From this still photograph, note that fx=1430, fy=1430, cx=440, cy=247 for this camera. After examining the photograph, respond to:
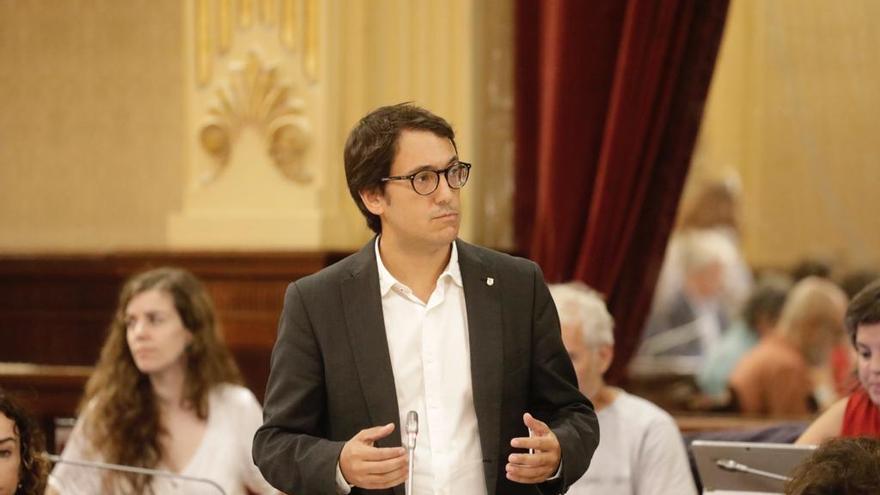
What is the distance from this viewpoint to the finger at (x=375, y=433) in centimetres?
230

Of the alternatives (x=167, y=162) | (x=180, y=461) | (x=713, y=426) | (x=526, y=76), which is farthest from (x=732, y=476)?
(x=167, y=162)

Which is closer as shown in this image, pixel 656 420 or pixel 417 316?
pixel 417 316

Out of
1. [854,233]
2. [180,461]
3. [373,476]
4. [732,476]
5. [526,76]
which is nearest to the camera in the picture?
[373,476]

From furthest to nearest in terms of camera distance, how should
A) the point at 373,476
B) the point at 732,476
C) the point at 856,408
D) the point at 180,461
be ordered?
the point at 180,461 → the point at 856,408 → the point at 732,476 → the point at 373,476

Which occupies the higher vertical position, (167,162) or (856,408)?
(167,162)

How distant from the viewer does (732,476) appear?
311 cm

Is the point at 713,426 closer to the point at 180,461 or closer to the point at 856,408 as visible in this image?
the point at 856,408

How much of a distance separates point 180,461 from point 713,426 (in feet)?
5.26

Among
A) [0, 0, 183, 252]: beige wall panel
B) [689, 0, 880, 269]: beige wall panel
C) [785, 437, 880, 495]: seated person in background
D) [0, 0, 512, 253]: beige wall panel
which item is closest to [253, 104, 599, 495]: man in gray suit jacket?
[785, 437, 880, 495]: seated person in background

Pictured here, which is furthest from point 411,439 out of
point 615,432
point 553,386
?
point 615,432

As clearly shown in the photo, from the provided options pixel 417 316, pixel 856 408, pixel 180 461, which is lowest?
pixel 180 461

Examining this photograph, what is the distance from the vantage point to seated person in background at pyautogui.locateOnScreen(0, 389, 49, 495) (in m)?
2.88

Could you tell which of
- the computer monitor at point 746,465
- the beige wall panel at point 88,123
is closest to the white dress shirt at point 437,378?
the computer monitor at point 746,465

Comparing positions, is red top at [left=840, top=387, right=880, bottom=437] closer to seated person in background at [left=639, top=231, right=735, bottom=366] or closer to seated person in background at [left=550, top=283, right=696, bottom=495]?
seated person in background at [left=550, top=283, right=696, bottom=495]
